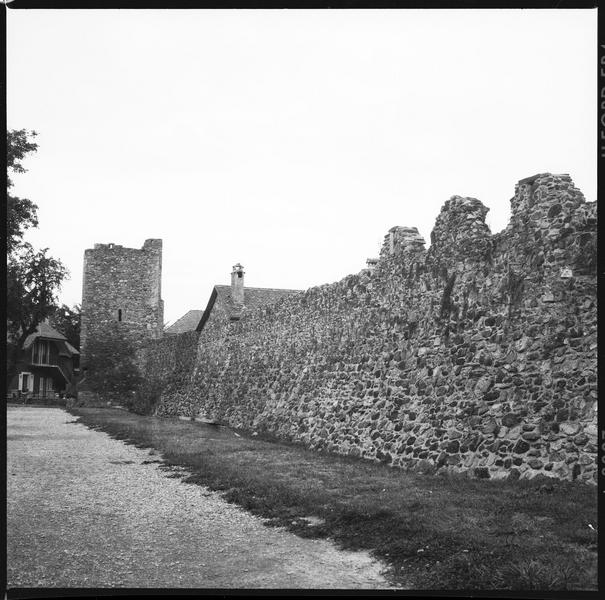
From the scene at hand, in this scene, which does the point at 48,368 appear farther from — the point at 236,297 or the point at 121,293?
the point at 236,297

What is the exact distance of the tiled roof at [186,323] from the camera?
50812 mm

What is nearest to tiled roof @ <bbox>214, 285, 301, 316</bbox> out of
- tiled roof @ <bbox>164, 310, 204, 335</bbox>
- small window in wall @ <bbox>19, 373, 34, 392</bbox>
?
tiled roof @ <bbox>164, 310, 204, 335</bbox>

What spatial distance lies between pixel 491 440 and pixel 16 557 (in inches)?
231

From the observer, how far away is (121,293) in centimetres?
3847

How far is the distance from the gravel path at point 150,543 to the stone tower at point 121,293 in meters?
28.6

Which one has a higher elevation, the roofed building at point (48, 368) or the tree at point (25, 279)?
the tree at point (25, 279)

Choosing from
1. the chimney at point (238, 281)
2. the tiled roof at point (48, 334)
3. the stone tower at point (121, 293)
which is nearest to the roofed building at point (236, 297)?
the chimney at point (238, 281)

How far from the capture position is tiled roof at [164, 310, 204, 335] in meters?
A: 50.8

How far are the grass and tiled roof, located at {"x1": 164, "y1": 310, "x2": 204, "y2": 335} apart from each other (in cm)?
3995

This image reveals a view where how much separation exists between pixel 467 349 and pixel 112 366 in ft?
92.8

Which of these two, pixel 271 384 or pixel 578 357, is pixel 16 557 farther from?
pixel 271 384

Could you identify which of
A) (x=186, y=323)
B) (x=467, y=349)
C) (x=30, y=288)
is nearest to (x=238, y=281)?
(x=186, y=323)

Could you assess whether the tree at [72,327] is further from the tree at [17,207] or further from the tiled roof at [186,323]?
the tree at [17,207]
